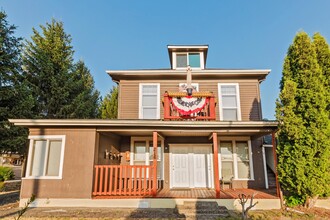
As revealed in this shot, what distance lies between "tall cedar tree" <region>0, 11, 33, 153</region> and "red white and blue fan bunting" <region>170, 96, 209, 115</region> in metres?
8.44

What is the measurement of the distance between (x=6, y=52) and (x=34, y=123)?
657cm

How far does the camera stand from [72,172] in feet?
24.5

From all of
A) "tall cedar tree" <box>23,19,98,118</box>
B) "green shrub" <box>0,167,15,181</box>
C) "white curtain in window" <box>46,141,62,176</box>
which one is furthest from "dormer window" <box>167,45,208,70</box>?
"green shrub" <box>0,167,15,181</box>

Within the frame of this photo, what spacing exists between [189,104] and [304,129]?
412cm

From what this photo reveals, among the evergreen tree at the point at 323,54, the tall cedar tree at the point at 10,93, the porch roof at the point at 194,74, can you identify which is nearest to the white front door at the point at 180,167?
the porch roof at the point at 194,74

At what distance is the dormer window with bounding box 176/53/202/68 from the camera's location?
11.6 metres

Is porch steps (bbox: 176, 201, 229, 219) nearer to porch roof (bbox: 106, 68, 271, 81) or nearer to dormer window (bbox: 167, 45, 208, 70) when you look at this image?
porch roof (bbox: 106, 68, 271, 81)

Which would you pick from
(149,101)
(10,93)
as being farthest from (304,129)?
(10,93)

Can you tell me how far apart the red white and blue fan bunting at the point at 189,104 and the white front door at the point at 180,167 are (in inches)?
90.7

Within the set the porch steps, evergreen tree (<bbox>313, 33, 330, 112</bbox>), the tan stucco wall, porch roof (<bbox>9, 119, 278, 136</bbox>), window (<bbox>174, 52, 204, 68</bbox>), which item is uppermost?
window (<bbox>174, 52, 204, 68</bbox>)

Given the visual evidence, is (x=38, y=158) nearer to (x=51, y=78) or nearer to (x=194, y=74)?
(x=194, y=74)

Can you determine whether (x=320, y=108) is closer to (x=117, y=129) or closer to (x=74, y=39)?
(x=117, y=129)

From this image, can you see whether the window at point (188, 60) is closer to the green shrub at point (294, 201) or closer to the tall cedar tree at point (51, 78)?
the green shrub at point (294, 201)

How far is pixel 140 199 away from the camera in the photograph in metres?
7.32
